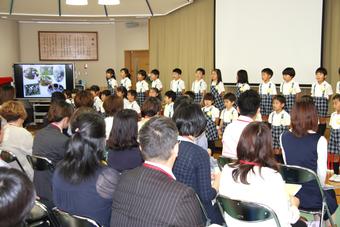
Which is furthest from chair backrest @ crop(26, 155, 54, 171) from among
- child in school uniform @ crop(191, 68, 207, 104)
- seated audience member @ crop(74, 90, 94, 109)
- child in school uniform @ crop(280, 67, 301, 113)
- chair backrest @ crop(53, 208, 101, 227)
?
child in school uniform @ crop(191, 68, 207, 104)

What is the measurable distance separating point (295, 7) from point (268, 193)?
6.10 m

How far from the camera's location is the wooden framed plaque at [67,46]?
11586mm

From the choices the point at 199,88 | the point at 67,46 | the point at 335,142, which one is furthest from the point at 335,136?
the point at 67,46

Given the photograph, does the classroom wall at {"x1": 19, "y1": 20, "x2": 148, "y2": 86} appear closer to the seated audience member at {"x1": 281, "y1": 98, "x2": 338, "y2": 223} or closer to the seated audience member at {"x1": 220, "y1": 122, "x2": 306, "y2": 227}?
the seated audience member at {"x1": 281, "y1": 98, "x2": 338, "y2": 223}

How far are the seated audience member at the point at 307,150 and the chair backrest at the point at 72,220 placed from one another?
164cm

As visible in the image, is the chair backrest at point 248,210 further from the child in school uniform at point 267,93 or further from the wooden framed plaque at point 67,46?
the wooden framed plaque at point 67,46

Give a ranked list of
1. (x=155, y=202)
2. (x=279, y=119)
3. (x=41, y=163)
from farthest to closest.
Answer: (x=279, y=119) < (x=41, y=163) < (x=155, y=202)

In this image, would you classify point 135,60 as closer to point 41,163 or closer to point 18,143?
point 18,143

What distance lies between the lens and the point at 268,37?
307 inches

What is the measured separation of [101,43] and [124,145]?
9.42 m

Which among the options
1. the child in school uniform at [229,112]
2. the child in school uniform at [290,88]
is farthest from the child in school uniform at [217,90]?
the child in school uniform at [229,112]

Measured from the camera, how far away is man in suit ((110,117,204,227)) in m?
1.62

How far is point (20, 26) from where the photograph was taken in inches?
448

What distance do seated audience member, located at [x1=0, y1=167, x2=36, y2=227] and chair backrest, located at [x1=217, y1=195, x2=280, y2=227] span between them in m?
1.15
